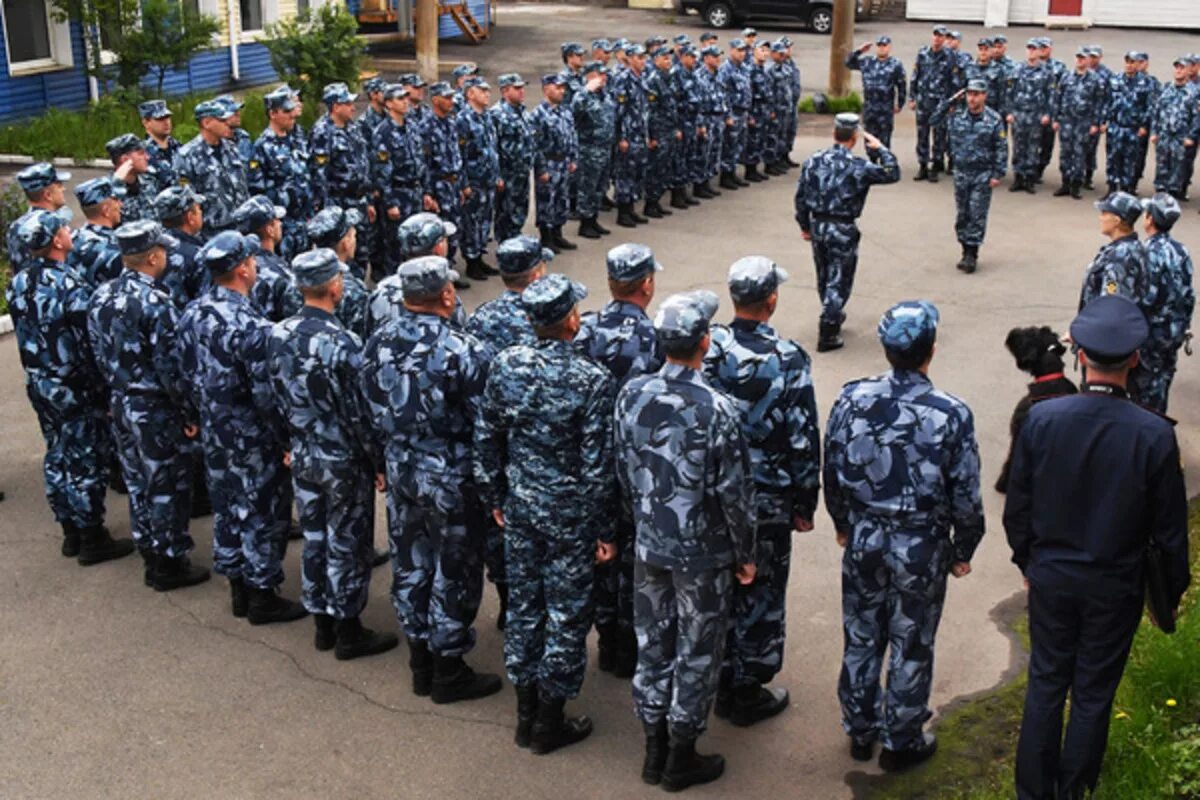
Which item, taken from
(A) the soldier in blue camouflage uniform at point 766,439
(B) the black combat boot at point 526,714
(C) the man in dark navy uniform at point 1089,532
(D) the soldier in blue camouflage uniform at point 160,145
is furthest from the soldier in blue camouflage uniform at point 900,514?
(D) the soldier in blue camouflage uniform at point 160,145

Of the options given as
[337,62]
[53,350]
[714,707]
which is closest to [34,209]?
[53,350]

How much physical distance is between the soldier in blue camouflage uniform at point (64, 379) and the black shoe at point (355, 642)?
6.01 ft

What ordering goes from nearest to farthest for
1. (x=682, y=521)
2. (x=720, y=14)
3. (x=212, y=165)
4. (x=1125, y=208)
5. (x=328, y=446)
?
1. (x=682, y=521)
2. (x=328, y=446)
3. (x=1125, y=208)
4. (x=212, y=165)
5. (x=720, y=14)

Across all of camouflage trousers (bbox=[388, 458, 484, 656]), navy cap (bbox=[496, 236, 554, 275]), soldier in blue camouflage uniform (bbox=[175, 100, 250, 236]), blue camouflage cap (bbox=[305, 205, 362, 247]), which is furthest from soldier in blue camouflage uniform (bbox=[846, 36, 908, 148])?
camouflage trousers (bbox=[388, 458, 484, 656])

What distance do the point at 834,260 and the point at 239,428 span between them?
18.4 feet

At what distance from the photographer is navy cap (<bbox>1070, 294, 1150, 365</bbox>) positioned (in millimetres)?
4652

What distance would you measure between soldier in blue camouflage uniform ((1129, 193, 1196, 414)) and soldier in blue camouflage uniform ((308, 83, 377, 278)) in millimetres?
6271

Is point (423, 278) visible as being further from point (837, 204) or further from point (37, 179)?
point (837, 204)

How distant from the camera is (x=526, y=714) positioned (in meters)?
5.71

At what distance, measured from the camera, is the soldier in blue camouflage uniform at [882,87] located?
17273mm

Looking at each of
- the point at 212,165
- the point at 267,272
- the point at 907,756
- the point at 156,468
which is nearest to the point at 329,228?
the point at 267,272

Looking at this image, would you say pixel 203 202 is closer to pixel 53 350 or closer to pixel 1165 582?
pixel 53 350

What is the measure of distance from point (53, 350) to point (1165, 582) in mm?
5652

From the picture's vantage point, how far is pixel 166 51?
18.4 metres
